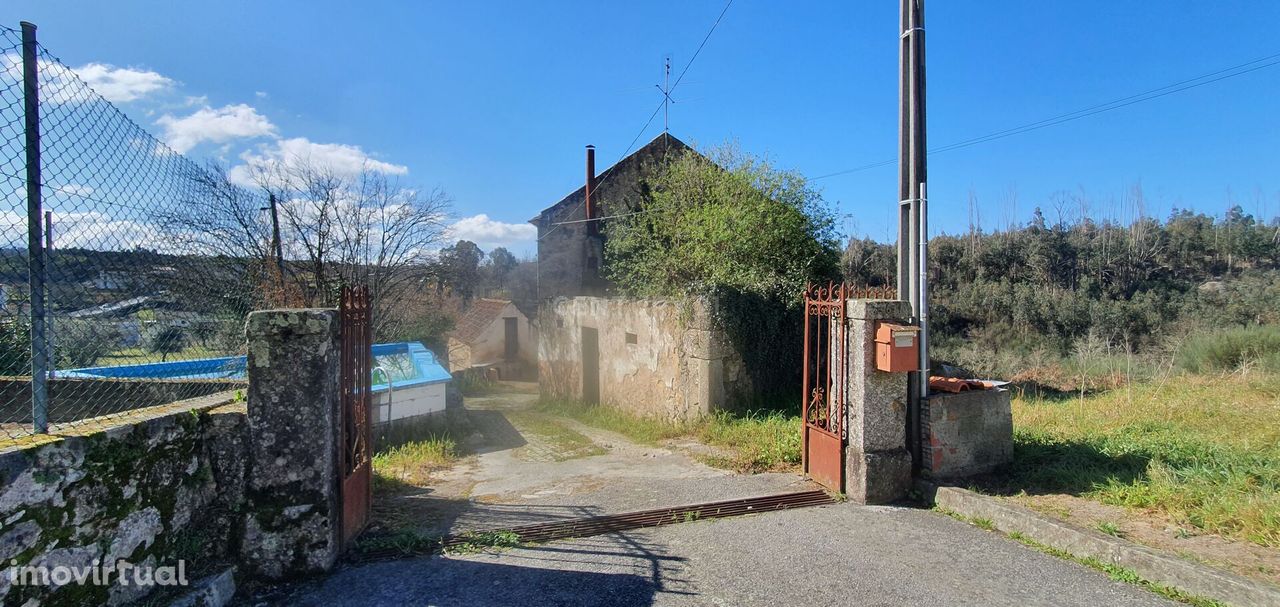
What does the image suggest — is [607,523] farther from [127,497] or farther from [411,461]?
[411,461]

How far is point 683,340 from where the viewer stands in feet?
30.7

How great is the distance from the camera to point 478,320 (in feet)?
73.0

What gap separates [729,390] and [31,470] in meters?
7.64

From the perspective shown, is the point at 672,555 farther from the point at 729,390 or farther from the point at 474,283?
the point at 474,283

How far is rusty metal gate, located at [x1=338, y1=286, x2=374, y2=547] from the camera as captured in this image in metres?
3.88

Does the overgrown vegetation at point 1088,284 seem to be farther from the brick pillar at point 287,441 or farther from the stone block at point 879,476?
the brick pillar at point 287,441

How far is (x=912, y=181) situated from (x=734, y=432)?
383cm

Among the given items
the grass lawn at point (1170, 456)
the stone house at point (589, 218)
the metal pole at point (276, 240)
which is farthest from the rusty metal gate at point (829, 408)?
the stone house at point (589, 218)

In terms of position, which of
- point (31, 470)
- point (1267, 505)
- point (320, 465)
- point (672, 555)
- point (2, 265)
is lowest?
point (672, 555)

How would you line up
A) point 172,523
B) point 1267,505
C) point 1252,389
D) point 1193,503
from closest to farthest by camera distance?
point 172,523, point 1267,505, point 1193,503, point 1252,389

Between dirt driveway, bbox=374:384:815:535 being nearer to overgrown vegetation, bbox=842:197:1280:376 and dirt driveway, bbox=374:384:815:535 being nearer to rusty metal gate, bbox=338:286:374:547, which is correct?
rusty metal gate, bbox=338:286:374:547

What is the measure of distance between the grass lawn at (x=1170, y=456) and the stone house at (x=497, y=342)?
16600 mm

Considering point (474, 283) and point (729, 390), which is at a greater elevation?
point (474, 283)

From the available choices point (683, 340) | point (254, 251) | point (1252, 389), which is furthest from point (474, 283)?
point (1252, 389)
